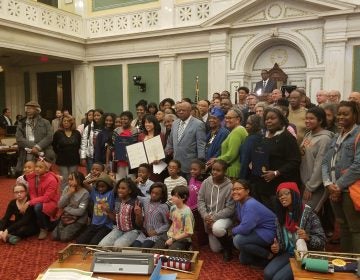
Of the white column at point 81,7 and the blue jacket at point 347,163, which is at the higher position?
the white column at point 81,7

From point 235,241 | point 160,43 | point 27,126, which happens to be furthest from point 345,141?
point 160,43

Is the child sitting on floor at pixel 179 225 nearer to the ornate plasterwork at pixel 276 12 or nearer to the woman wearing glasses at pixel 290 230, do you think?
the woman wearing glasses at pixel 290 230

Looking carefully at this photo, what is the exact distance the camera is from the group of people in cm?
304

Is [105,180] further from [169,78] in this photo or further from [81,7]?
[81,7]

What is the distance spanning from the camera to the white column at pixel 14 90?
13.0m

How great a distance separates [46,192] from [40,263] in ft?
3.45

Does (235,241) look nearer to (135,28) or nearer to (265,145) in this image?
(265,145)

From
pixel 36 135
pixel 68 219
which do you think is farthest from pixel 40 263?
pixel 36 135

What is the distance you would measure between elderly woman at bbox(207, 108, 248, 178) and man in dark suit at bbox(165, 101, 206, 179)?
10.1 inches

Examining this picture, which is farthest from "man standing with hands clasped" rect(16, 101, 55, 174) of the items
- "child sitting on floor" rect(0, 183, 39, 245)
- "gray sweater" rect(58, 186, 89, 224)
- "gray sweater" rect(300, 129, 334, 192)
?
"gray sweater" rect(300, 129, 334, 192)

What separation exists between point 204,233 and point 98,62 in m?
8.63

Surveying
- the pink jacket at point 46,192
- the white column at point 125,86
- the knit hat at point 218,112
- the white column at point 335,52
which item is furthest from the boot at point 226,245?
the white column at point 125,86

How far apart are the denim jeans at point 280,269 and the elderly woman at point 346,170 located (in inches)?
22.4

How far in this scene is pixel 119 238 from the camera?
3.76 m
